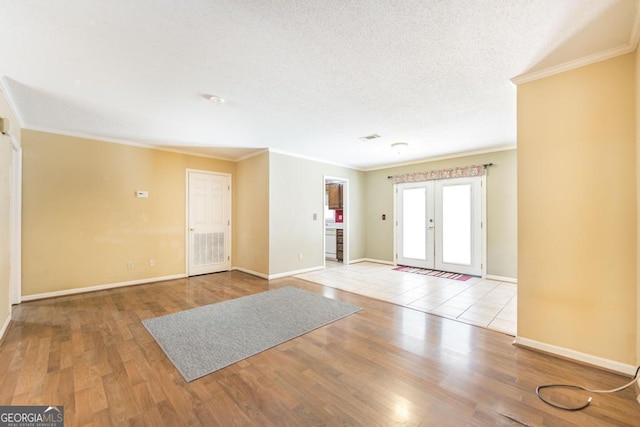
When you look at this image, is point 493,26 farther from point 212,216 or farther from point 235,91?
point 212,216

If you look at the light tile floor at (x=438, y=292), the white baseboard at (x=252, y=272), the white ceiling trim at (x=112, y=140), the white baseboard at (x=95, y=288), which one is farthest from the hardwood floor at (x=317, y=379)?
the white ceiling trim at (x=112, y=140)

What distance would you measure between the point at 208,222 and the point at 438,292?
4526mm

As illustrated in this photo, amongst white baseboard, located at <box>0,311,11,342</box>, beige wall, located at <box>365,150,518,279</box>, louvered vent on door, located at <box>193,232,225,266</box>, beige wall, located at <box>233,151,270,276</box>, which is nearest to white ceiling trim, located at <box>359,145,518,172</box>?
beige wall, located at <box>365,150,518,279</box>

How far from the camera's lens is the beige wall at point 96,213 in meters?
3.86

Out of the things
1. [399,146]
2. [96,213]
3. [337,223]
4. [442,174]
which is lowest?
[337,223]

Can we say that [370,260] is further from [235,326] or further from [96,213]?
[96,213]

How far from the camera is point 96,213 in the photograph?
4.34m

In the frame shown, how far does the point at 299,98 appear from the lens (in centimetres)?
296

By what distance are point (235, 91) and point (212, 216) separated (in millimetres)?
3496

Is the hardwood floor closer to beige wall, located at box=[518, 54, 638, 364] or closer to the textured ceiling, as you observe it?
beige wall, located at box=[518, 54, 638, 364]

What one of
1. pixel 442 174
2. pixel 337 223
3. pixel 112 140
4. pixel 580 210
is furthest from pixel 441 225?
pixel 112 140

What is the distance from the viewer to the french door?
5.44 metres

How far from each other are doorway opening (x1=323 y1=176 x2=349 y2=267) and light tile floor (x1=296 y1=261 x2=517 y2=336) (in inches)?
42.6

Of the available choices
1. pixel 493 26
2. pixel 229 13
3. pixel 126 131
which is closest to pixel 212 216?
pixel 126 131
